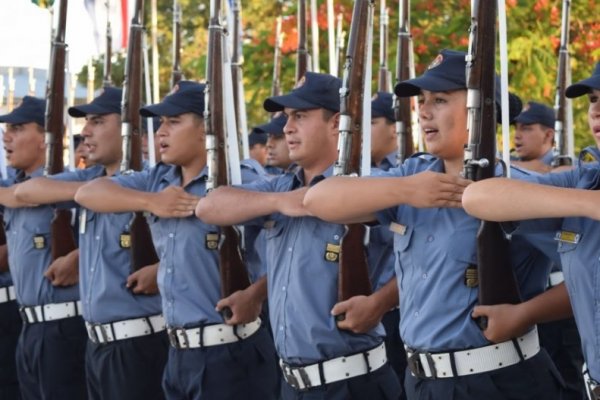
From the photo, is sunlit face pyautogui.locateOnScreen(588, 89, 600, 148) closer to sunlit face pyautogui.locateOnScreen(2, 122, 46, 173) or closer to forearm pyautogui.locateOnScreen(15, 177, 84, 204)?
forearm pyautogui.locateOnScreen(15, 177, 84, 204)

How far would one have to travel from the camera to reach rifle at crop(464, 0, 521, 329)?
167 inches

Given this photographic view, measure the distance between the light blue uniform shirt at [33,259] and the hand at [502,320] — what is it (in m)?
4.35

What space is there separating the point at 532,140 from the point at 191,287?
4602mm

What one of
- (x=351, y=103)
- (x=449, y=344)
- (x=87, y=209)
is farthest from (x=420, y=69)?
(x=449, y=344)

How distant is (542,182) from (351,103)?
5.07ft

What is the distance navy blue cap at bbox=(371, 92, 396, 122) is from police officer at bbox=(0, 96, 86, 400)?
2.82m

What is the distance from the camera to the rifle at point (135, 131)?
6949 millimetres

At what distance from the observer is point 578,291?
387 cm

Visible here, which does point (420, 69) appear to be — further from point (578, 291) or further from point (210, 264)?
point (578, 291)

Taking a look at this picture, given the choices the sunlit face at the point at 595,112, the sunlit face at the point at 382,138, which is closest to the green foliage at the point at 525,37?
the sunlit face at the point at 382,138

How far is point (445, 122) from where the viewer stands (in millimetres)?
4570

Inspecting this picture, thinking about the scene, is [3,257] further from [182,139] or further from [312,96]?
[312,96]

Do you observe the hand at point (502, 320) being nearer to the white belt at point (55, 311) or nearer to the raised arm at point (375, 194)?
the raised arm at point (375, 194)

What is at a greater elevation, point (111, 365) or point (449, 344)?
point (449, 344)
